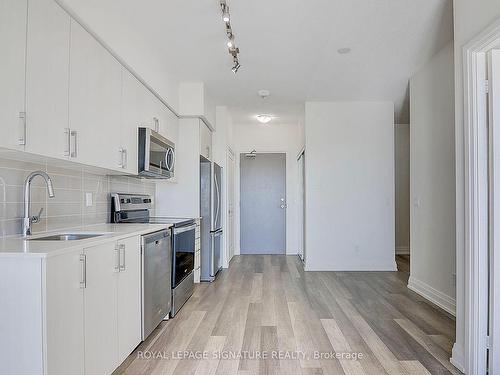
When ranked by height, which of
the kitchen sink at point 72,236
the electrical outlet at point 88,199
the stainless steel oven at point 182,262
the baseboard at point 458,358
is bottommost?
the baseboard at point 458,358

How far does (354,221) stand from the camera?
5.40 m

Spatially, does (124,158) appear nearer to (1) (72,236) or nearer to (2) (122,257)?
(1) (72,236)

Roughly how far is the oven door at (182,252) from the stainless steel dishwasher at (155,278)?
0.37ft

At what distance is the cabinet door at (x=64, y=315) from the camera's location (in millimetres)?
1458

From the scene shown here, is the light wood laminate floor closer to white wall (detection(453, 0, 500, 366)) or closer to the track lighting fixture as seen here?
white wall (detection(453, 0, 500, 366))

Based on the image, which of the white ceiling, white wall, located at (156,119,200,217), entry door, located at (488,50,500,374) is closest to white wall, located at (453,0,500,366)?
entry door, located at (488,50,500,374)

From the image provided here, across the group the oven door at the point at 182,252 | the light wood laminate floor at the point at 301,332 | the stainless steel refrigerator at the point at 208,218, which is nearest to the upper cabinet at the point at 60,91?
the oven door at the point at 182,252

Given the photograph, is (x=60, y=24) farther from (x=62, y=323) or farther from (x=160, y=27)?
(x=62, y=323)

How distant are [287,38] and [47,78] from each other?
7.30ft

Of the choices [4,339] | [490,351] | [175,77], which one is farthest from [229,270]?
[4,339]

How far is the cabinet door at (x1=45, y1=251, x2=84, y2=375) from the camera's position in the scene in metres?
1.46

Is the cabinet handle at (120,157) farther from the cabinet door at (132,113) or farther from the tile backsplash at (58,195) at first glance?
the tile backsplash at (58,195)

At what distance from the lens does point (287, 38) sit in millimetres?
3352

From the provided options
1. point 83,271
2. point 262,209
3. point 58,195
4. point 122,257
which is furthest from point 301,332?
point 262,209
